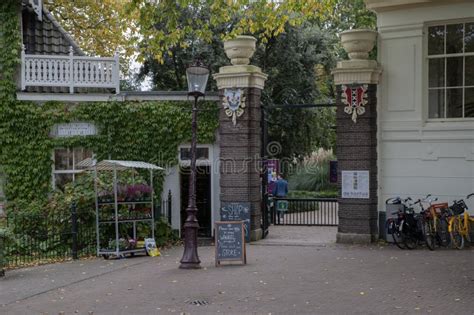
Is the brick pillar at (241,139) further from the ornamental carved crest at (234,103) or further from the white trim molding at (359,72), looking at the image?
the white trim molding at (359,72)

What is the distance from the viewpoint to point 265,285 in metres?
10.1

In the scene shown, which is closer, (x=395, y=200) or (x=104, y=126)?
(x=395, y=200)

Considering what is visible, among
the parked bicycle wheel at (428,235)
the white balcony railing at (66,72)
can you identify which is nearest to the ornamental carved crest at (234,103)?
the white balcony railing at (66,72)

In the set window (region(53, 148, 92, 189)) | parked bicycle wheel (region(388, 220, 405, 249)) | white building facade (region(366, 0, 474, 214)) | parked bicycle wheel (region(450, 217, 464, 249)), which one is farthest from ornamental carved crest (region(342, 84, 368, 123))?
window (region(53, 148, 92, 189))

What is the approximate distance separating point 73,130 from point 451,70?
9898 millimetres

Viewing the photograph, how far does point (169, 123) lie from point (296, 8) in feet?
15.0

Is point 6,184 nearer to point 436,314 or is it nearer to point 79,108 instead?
point 79,108

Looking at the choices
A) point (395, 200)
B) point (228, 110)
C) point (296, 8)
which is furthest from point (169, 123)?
point (395, 200)

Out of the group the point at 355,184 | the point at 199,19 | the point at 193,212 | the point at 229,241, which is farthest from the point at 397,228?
the point at 199,19

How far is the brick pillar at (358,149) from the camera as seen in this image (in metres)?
15.3

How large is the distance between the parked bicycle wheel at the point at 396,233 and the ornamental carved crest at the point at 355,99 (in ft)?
8.86

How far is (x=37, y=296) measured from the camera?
9.91 metres

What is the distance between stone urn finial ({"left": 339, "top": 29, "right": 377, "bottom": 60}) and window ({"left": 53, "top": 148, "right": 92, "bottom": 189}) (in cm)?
747

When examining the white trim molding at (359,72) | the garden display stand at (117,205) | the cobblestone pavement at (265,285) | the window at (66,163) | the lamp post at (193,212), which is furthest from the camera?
the window at (66,163)
